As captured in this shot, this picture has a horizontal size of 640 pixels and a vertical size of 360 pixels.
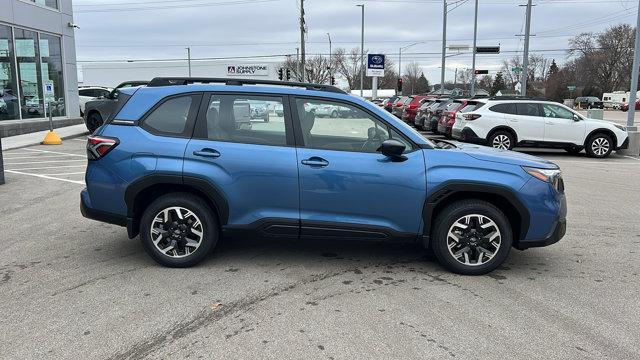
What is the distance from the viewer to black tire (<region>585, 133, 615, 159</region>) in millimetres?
15070

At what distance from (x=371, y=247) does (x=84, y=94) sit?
83.1 ft

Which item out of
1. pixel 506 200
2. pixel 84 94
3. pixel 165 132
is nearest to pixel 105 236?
pixel 165 132

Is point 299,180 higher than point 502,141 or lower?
higher

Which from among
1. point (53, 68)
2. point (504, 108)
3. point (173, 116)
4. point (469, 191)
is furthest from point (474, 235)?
point (53, 68)

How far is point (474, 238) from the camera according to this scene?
191 inches

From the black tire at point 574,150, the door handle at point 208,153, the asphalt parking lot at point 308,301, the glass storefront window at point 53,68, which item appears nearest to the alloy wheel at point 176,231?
the asphalt parking lot at point 308,301

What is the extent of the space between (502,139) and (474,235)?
1095cm

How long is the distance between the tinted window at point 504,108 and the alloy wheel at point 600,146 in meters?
2.38

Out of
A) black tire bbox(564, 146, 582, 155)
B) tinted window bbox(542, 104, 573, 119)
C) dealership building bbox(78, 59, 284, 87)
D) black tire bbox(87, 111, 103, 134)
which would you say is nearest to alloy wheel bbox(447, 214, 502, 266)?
tinted window bbox(542, 104, 573, 119)

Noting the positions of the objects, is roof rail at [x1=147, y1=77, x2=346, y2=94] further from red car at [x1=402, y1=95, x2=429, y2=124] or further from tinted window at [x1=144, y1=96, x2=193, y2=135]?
red car at [x1=402, y1=95, x2=429, y2=124]

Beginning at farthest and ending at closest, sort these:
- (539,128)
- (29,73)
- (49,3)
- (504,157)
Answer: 1. (49,3)
2. (29,73)
3. (539,128)
4. (504,157)

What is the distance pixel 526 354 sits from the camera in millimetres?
3488

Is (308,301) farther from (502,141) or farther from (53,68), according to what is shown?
(53,68)

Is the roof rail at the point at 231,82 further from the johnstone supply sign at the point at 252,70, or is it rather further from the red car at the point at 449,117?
the johnstone supply sign at the point at 252,70
